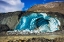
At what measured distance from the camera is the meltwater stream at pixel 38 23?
30.3 meters

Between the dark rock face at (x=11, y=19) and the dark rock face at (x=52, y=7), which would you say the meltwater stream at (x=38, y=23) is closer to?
the dark rock face at (x=11, y=19)

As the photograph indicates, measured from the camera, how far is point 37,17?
3259 cm

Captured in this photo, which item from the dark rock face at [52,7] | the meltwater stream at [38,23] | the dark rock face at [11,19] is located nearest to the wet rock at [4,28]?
the dark rock face at [11,19]

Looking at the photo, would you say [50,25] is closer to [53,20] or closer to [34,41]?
[53,20]

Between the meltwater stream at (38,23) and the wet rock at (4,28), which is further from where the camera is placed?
the wet rock at (4,28)

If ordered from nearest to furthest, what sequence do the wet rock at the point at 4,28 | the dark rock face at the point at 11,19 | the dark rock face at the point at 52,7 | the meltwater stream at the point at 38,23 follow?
1. the meltwater stream at the point at 38,23
2. the wet rock at the point at 4,28
3. the dark rock face at the point at 11,19
4. the dark rock face at the point at 52,7

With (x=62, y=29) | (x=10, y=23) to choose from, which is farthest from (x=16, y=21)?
(x=62, y=29)

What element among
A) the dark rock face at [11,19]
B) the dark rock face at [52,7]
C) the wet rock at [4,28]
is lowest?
the wet rock at [4,28]

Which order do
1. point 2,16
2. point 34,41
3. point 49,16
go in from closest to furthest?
point 34,41 → point 49,16 → point 2,16

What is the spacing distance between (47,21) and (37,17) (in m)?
1.80

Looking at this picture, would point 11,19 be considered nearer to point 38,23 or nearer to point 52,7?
point 38,23

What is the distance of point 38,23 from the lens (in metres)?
32.8

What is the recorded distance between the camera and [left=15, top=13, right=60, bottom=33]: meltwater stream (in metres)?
30.3

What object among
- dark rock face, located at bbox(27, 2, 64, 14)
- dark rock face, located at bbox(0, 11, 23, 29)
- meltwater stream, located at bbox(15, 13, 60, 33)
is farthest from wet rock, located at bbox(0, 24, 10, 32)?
dark rock face, located at bbox(27, 2, 64, 14)
